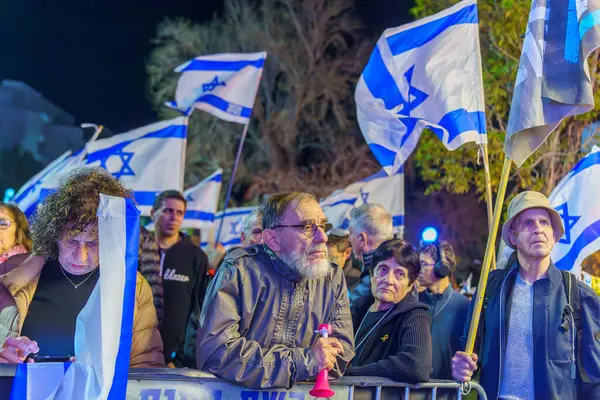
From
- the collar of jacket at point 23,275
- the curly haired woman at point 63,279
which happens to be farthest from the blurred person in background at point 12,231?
the collar of jacket at point 23,275

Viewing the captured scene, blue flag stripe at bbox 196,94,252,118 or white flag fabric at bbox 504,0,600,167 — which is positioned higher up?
blue flag stripe at bbox 196,94,252,118

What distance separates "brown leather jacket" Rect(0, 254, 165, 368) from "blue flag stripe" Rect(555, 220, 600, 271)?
4183mm

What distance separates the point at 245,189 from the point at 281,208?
23901 mm

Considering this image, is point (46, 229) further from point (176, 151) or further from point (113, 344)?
point (176, 151)

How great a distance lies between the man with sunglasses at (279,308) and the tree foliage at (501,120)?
8.80m

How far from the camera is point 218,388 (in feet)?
12.2

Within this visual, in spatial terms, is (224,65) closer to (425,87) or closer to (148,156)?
(148,156)

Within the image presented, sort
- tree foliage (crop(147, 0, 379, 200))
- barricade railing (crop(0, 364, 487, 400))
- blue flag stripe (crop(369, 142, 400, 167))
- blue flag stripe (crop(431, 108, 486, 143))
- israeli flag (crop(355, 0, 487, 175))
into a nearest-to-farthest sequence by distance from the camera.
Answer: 1. barricade railing (crop(0, 364, 487, 400))
2. blue flag stripe (crop(431, 108, 486, 143))
3. israeli flag (crop(355, 0, 487, 175))
4. blue flag stripe (crop(369, 142, 400, 167))
5. tree foliage (crop(147, 0, 379, 200))

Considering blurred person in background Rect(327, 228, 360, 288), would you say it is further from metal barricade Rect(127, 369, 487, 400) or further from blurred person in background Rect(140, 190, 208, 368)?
metal barricade Rect(127, 369, 487, 400)

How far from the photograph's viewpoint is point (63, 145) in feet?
111

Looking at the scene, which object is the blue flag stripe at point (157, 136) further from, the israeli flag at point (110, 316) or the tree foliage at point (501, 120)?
the israeli flag at point (110, 316)

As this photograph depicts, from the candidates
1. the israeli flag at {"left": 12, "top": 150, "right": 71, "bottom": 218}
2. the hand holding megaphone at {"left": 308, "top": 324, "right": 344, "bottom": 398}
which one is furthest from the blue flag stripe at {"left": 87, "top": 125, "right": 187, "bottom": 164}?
the hand holding megaphone at {"left": 308, "top": 324, "right": 344, "bottom": 398}

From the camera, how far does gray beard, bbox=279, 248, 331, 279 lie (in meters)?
3.90

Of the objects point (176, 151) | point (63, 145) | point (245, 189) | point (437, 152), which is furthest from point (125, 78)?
point (176, 151)
